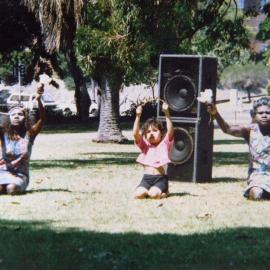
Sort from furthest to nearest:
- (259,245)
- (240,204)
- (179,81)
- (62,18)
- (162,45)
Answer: (62,18)
(162,45)
(179,81)
(240,204)
(259,245)

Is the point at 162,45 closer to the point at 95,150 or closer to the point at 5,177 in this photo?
the point at 95,150

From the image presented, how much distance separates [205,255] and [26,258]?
4.54 ft

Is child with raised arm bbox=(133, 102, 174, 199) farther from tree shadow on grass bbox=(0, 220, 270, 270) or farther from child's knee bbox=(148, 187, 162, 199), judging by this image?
tree shadow on grass bbox=(0, 220, 270, 270)

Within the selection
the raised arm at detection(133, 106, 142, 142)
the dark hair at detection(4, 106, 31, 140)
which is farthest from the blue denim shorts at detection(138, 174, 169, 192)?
the dark hair at detection(4, 106, 31, 140)

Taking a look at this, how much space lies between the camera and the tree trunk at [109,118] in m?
23.2

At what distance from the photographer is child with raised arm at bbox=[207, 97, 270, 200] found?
391 inches

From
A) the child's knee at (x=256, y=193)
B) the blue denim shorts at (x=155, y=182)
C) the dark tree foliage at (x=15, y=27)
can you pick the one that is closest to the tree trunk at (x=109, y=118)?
the dark tree foliage at (x=15, y=27)

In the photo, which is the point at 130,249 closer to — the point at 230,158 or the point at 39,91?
the point at 39,91

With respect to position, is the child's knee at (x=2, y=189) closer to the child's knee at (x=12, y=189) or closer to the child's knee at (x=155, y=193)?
the child's knee at (x=12, y=189)

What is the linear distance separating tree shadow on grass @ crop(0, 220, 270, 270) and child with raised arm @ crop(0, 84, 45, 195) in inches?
94.5

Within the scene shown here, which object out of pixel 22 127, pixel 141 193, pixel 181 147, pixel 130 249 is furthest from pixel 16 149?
pixel 130 249

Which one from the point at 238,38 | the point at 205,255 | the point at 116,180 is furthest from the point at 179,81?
the point at 238,38

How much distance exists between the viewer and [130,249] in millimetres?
6449

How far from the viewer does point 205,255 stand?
6250 millimetres
